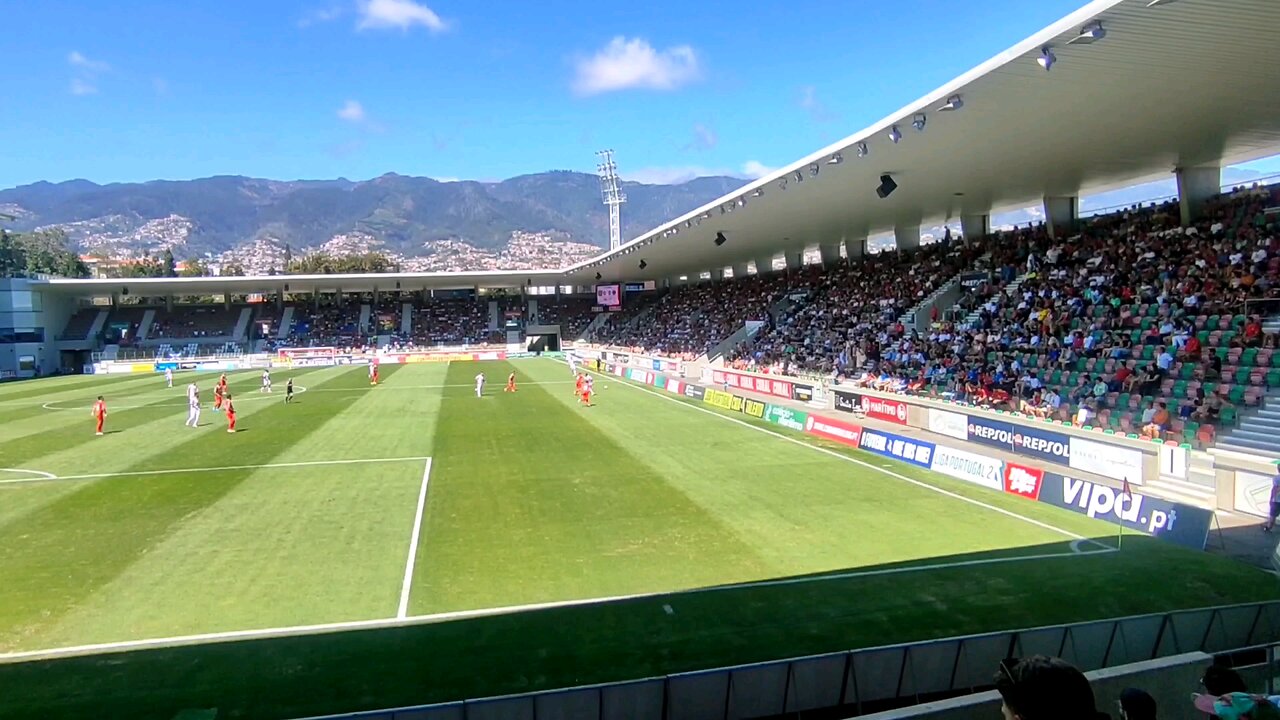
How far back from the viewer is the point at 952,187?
28141 mm

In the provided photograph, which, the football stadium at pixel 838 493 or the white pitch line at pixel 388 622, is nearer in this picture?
the football stadium at pixel 838 493

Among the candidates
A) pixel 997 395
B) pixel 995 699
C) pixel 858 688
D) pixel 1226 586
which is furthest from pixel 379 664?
pixel 997 395

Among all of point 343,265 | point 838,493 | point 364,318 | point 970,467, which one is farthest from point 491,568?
point 343,265

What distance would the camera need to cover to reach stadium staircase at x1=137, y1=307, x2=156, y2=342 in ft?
234

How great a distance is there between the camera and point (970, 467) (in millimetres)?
17750

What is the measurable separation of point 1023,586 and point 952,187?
20649 millimetres

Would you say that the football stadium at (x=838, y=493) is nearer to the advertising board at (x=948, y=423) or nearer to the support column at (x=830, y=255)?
the advertising board at (x=948, y=423)

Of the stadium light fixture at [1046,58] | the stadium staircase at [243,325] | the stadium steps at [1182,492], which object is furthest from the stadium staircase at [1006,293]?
the stadium staircase at [243,325]

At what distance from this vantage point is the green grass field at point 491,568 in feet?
28.0

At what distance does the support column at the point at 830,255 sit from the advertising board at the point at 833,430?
24879 mm

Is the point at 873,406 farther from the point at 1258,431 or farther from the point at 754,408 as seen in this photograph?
the point at 1258,431

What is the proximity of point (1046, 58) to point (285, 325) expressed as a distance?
74.6 metres

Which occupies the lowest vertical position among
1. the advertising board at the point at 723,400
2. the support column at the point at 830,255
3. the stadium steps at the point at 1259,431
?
the advertising board at the point at 723,400

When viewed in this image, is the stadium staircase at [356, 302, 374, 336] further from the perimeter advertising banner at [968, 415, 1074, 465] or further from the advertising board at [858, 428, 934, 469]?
the perimeter advertising banner at [968, 415, 1074, 465]
